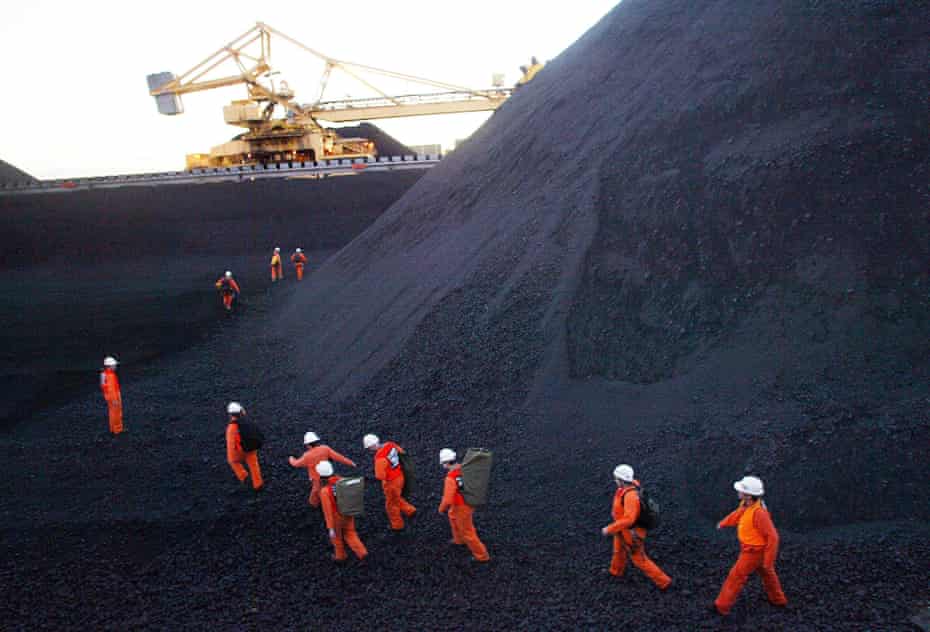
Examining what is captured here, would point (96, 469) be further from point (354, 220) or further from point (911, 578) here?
point (354, 220)

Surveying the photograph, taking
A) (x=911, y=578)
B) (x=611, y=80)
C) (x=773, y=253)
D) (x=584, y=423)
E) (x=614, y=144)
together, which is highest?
(x=611, y=80)

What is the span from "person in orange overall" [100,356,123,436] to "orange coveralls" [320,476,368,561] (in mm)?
5365

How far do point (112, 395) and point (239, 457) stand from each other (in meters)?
3.39

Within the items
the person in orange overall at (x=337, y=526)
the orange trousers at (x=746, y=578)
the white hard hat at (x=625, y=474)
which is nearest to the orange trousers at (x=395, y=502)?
the person in orange overall at (x=337, y=526)

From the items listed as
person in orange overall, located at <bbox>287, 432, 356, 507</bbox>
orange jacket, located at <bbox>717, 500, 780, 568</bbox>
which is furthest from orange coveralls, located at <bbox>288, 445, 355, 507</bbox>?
orange jacket, located at <bbox>717, 500, 780, 568</bbox>

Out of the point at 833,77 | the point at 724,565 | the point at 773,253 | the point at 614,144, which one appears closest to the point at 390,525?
the point at 724,565

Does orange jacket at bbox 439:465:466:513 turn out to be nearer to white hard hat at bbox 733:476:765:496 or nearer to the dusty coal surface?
the dusty coal surface

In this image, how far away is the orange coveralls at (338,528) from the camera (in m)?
6.19

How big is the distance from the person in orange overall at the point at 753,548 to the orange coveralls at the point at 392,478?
10.6 feet

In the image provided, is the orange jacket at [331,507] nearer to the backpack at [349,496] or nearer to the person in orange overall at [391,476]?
the backpack at [349,496]

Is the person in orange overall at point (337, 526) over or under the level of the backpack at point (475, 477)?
under

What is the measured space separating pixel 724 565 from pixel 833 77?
7.97 meters

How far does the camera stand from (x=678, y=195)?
9.61 meters

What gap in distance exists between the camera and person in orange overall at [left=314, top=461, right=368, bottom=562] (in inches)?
244
